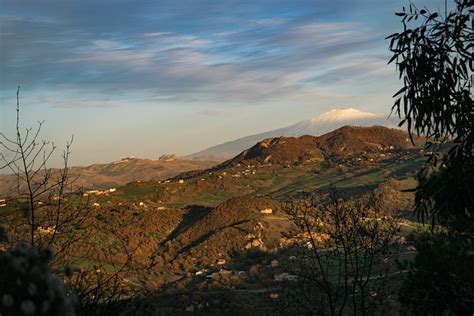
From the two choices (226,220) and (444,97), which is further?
(226,220)

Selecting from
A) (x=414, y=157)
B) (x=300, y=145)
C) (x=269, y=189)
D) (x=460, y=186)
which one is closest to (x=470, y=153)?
(x=460, y=186)

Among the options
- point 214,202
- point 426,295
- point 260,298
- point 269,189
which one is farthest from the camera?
point 269,189

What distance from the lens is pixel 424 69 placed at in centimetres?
761

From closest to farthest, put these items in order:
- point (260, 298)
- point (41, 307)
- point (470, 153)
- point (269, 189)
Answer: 1. point (41, 307)
2. point (470, 153)
3. point (260, 298)
4. point (269, 189)

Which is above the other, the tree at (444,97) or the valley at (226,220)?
the tree at (444,97)

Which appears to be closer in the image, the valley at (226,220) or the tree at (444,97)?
the tree at (444,97)

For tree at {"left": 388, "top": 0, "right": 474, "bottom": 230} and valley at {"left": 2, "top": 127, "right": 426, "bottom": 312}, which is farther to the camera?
valley at {"left": 2, "top": 127, "right": 426, "bottom": 312}

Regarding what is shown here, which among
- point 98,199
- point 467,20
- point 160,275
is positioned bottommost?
point 160,275

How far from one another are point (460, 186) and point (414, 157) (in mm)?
147842

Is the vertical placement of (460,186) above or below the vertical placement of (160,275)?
above

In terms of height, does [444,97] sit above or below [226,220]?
above

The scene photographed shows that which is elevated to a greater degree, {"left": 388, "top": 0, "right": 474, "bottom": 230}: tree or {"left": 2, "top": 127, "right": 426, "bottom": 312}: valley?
{"left": 388, "top": 0, "right": 474, "bottom": 230}: tree

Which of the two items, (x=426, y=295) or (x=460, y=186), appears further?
(x=426, y=295)

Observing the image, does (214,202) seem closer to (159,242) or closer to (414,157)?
(159,242)
